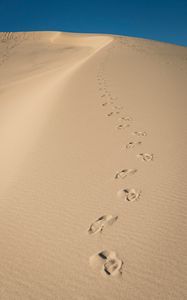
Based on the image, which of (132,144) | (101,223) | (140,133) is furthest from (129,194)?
(140,133)

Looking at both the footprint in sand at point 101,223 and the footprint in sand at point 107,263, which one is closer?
the footprint in sand at point 107,263

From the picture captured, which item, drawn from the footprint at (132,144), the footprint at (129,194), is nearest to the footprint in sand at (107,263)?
the footprint at (129,194)

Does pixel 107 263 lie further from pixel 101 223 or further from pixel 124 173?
pixel 124 173

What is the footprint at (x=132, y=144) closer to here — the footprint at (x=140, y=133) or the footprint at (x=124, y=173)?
the footprint at (x=140, y=133)

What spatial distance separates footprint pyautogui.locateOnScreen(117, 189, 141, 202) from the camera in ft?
8.40

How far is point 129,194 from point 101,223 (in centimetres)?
47

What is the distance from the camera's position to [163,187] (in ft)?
8.79

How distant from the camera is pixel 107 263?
1.88m

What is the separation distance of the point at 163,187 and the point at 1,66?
58.6ft

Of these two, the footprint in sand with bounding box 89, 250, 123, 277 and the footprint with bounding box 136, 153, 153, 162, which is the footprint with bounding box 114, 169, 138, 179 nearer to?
the footprint with bounding box 136, 153, 153, 162

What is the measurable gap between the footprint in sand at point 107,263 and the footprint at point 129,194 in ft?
2.19

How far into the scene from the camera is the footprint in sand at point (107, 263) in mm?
1827

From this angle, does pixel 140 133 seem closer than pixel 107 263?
No

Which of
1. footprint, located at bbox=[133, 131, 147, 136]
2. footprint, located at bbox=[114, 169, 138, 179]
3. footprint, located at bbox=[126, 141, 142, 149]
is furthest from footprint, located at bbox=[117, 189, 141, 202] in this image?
footprint, located at bbox=[133, 131, 147, 136]
